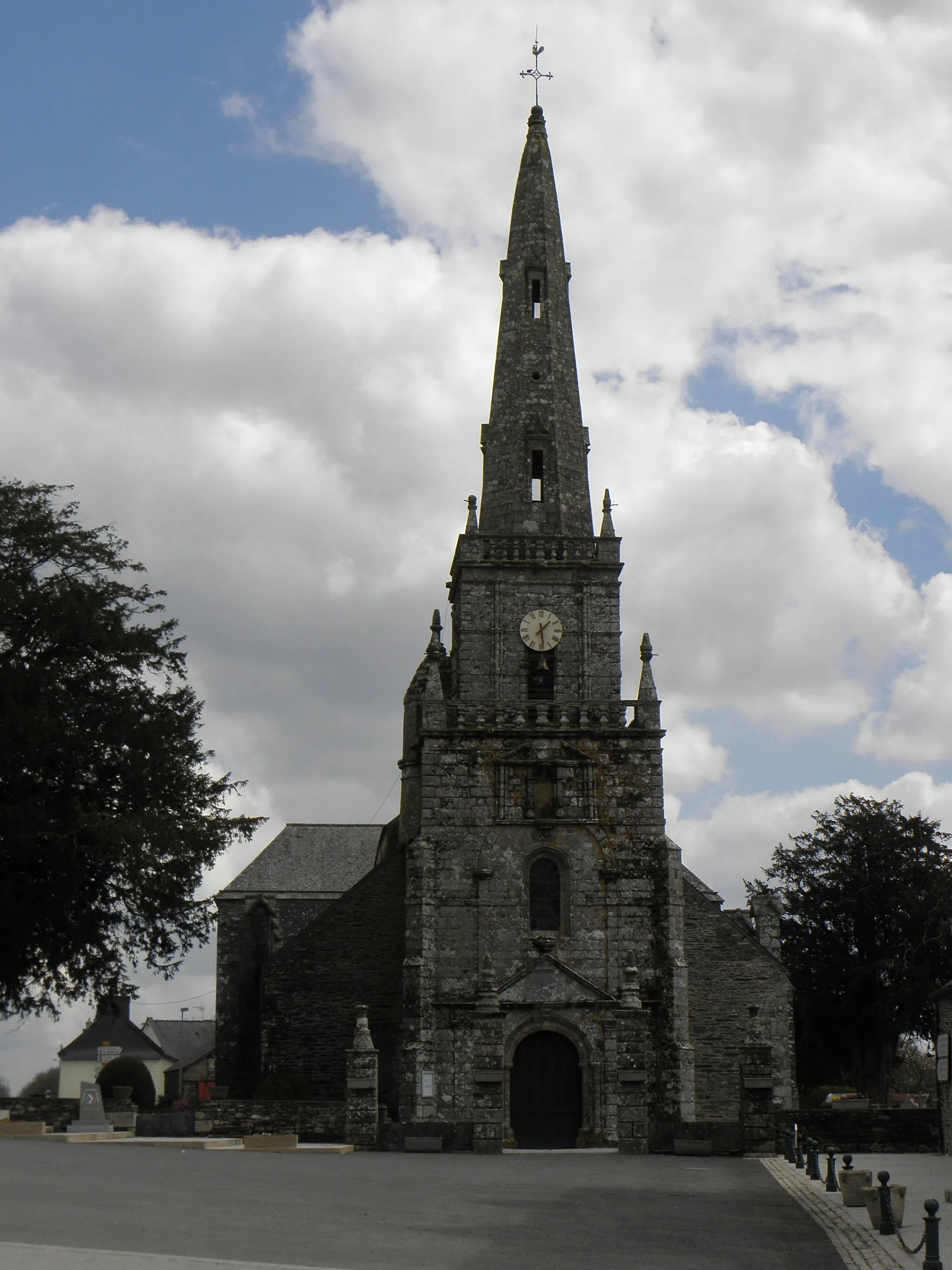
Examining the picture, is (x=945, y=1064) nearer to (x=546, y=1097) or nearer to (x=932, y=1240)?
(x=546, y=1097)

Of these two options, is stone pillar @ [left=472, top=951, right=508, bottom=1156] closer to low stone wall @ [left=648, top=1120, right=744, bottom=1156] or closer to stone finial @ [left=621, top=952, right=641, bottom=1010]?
stone finial @ [left=621, top=952, right=641, bottom=1010]

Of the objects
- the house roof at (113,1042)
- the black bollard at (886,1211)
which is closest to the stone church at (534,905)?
the black bollard at (886,1211)

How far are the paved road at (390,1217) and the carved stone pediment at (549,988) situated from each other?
9.93 meters

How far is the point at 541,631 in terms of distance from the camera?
126ft

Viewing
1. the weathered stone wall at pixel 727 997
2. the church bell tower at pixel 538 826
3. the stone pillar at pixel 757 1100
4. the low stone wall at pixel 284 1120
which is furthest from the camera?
the weathered stone wall at pixel 727 997

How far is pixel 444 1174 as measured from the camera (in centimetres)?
2202

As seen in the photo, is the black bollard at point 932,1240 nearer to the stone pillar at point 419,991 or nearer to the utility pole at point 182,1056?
the stone pillar at point 419,991

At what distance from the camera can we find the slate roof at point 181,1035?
331 feet

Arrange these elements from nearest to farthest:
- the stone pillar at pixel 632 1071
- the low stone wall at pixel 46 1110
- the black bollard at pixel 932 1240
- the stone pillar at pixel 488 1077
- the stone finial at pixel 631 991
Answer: the black bollard at pixel 932 1240 < the stone pillar at pixel 488 1077 < the stone pillar at pixel 632 1071 < the stone finial at pixel 631 991 < the low stone wall at pixel 46 1110

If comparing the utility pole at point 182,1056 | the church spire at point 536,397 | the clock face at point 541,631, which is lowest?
the utility pole at point 182,1056

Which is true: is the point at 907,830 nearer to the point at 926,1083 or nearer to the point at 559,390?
the point at 559,390

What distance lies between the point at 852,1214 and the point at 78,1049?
8500 centimetres

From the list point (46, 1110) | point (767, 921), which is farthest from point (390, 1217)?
point (767, 921)

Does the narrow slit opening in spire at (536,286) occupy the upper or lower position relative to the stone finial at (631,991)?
upper
